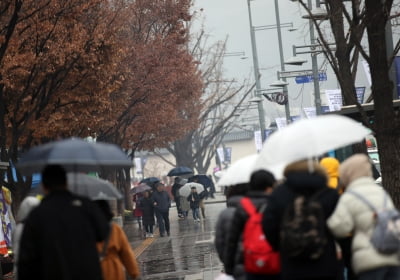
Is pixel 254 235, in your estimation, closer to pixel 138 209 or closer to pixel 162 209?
pixel 162 209

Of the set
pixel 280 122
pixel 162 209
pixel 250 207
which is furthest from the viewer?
pixel 280 122

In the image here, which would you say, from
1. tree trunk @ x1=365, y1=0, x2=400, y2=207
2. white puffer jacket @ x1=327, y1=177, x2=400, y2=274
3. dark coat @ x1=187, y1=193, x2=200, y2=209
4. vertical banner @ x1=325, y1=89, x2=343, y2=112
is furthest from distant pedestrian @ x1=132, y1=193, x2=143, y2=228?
white puffer jacket @ x1=327, y1=177, x2=400, y2=274

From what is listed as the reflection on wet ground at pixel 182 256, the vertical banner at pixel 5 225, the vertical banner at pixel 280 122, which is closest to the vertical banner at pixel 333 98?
the reflection on wet ground at pixel 182 256

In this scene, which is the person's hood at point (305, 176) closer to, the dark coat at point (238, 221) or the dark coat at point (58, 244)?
the dark coat at point (238, 221)

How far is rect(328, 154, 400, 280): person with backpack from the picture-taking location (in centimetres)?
762

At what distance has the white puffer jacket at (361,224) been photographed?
25.1 feet

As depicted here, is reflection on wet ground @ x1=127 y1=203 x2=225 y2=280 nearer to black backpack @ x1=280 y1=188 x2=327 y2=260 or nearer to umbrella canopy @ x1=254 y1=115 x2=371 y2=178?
umbrella canopy @ x1=254 y1=115 x2=371 y2=178

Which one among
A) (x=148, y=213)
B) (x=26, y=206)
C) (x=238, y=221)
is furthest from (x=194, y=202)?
(x=238, y=221)

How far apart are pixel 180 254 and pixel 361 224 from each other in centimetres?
1633

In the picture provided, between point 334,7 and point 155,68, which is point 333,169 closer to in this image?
point 334,7

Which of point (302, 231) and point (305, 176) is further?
point (305, 176)

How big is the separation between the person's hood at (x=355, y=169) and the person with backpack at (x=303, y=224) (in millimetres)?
459

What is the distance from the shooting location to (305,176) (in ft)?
24.6

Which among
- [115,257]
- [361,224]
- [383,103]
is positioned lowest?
[115,257]
